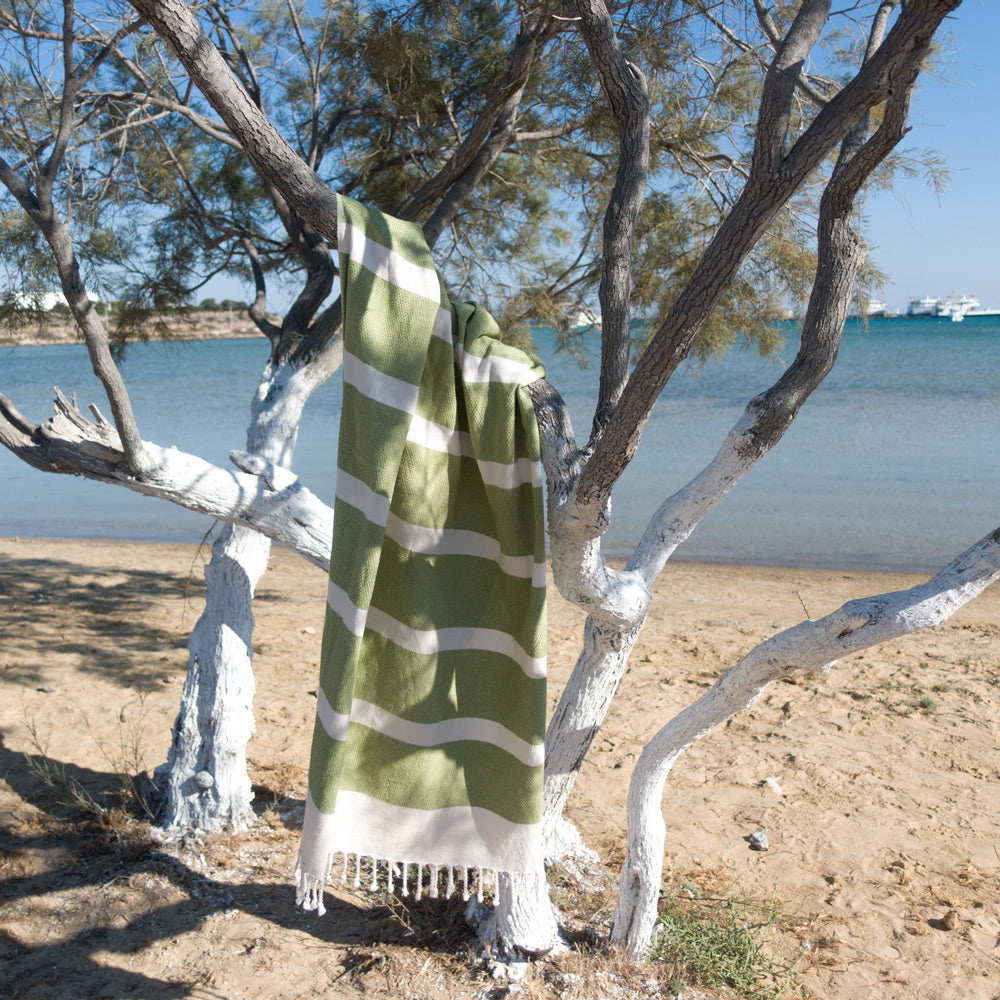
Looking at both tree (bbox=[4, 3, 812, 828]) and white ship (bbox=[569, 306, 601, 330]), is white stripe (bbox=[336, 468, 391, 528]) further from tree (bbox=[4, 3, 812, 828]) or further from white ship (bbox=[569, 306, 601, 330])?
white ship (bbox=[569, 306, 601, 330])

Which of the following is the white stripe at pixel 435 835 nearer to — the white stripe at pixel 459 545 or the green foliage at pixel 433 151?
the white stripe at pixel 459 545

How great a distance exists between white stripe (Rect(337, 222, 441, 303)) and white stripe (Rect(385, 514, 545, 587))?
53 cm

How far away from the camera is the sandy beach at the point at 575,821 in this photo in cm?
261

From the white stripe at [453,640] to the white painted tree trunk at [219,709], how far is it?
137 cm

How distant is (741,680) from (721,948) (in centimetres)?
95

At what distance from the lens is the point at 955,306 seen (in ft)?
195

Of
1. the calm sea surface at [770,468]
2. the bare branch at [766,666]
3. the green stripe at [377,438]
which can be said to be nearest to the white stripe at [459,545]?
the green stripe at [377,438]

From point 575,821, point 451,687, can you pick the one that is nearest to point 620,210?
point 451,687

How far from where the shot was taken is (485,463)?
195cm

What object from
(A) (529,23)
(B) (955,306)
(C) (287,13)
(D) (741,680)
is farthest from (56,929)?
(B) (955,306)

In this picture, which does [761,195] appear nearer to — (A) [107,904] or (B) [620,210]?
(B) [620,210]

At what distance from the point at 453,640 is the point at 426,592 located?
0.47 ft

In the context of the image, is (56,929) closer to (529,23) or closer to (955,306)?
(529,23)

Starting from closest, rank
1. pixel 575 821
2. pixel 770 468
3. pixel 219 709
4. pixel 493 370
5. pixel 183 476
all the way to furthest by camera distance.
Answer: pixel 493 370, pixel 183 476, pixel 219 709, pixel 575 821, pixel 770 468
